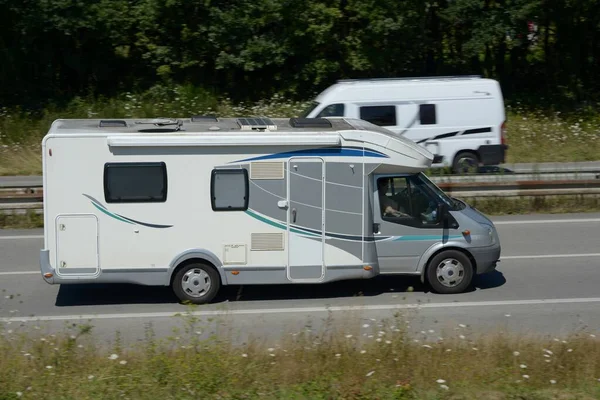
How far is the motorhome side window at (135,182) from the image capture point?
10.6 meters

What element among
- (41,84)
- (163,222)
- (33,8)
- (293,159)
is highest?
(33,8)

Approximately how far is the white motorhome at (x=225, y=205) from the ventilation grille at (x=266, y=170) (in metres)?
0.01

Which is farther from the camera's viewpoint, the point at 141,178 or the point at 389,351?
the point at 141,178

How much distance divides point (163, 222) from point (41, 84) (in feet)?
62.7

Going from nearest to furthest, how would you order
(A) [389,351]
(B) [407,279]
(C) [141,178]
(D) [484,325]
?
(A) [389,351] < (D) [484,325] < (C) [141,178] < (B) [407,279]

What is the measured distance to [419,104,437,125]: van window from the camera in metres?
19.5

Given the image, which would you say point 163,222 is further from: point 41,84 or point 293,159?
point 41,84

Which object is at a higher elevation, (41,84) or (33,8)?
(33,8)

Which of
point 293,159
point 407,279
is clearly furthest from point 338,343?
point 407,279

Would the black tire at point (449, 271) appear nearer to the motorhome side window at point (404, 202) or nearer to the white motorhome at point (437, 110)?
the motorhome side window at point (404, 202)

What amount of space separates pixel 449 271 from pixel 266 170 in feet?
9.09

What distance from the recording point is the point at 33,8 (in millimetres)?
25766

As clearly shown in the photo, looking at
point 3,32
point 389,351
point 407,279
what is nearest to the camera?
point 389,351

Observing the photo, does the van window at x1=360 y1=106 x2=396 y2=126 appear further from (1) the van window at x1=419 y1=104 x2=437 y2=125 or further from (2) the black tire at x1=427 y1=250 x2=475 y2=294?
(2) the black tire at x1=427 y1=250 x2=475 y2=294
